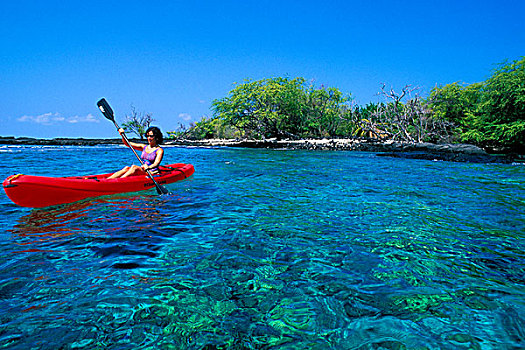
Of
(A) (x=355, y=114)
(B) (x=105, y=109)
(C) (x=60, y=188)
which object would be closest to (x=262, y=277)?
(C) (x=60, y=188)

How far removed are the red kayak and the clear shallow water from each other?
0.25m

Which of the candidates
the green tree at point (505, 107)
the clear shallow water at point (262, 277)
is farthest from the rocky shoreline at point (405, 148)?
A: the clear shallow water at point (262, 277)

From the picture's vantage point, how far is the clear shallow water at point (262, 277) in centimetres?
224

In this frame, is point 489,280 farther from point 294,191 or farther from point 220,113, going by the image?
point 220,113

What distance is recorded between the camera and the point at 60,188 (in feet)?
18.6

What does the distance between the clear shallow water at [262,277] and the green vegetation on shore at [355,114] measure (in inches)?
933

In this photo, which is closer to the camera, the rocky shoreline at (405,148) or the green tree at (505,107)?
the rocky shoreline at (405,148)

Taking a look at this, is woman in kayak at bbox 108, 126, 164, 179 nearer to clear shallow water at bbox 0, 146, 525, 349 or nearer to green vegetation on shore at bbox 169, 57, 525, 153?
clear shallow water at bbox 0, 146, 525, 349

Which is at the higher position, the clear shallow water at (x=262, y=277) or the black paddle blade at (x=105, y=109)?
the black paddle blade at (x=105, y=109)

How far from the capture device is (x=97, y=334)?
2203 mm

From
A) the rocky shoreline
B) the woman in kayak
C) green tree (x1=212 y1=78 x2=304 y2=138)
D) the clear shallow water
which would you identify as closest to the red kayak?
the clear shallow water

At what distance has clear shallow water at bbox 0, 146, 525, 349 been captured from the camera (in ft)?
7.34

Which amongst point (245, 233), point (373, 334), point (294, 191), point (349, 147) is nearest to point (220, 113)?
point (349, 147)

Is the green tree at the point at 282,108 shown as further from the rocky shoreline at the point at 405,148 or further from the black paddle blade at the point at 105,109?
the black paddle blade at the point at 105,109
